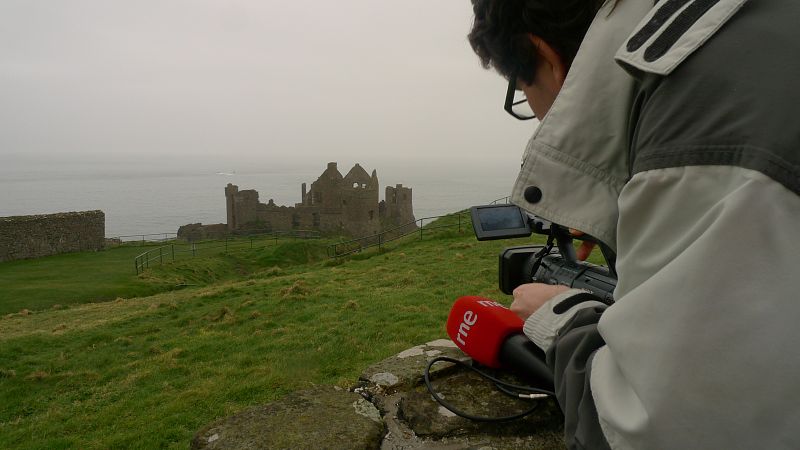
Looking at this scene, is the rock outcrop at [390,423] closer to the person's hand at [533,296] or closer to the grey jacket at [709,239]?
the person's hand at [533,296]

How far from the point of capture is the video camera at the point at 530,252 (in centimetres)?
197

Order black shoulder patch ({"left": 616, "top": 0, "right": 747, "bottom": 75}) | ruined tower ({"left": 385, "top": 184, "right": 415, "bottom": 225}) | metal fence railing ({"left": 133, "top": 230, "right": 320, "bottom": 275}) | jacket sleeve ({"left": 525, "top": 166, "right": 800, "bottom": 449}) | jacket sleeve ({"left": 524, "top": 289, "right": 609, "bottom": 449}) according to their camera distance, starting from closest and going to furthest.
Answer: jacket sleeve ({"left": 525, "top": 166, "right": 800, "bottom": 449}), black shoulder patch ({"left": 616, "top": 0, "right": 747, "bottom": 75}), jacket sleeve ({"left": 524, "top": 289, "right": 609, "bottom": 449}), metal fence railing ({"left": 133, "top": 230, "right": 320, "bottom": 275}), ruined tower ({"left": 385, "top": 184, "right": 415, "bottom": 225})

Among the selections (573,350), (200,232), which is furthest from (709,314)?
(200,232)

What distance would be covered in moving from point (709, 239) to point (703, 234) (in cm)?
1

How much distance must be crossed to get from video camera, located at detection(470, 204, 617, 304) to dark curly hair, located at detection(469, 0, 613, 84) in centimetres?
77

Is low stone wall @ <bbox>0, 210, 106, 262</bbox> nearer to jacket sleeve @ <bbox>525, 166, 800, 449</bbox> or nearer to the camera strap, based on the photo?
the camera strap

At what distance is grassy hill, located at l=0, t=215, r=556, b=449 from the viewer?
4773mm

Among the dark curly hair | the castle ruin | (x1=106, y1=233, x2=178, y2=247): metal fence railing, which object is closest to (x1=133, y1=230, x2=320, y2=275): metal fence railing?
the castle ruin

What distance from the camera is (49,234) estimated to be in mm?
29469

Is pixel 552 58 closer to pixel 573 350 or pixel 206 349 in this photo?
pixel 573 350

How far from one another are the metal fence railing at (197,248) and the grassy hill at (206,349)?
13.0m

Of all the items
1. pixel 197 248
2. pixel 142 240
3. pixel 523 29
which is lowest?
pixel 142 240

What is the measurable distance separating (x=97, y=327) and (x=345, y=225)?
104ft

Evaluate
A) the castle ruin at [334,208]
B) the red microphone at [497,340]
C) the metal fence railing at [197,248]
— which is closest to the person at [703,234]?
the red microphone at [497,340]
